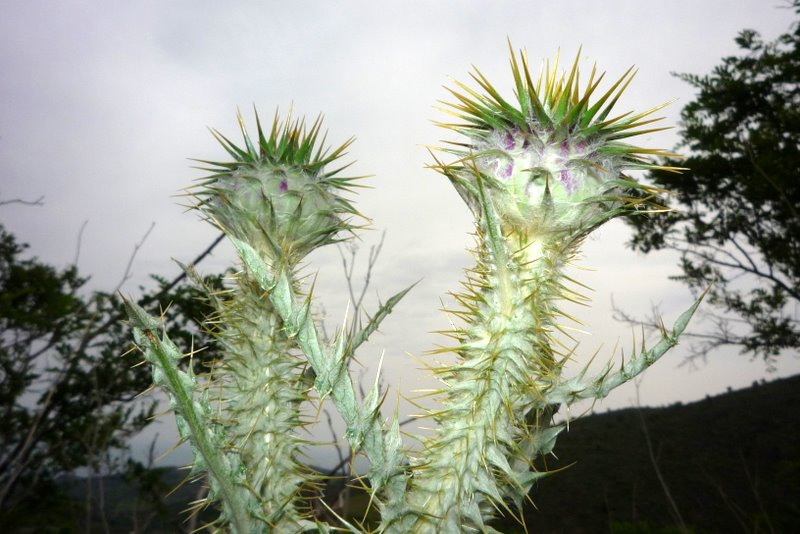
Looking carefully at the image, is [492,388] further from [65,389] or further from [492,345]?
[65,389]

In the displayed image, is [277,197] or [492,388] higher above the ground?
[277,197]

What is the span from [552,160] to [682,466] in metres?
14.1

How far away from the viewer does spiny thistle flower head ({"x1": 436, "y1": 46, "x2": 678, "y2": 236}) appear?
1.24m

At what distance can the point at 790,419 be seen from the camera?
14.1 metres

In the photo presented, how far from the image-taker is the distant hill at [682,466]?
35.8ft

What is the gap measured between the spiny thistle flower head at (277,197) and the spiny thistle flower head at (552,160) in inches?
24.2

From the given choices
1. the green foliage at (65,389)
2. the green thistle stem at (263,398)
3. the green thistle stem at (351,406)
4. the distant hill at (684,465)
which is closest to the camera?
the green thistle stem at (351,406)

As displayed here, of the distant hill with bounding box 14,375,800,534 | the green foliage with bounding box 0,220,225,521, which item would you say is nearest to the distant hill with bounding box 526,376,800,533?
the distant hill with bounding box 14,375,800,534

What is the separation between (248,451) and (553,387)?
34.9 inches

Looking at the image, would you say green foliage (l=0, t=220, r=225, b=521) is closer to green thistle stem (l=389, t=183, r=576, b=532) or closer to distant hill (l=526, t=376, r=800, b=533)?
green thistle stem (l=389, t=183, r=576, b=532)

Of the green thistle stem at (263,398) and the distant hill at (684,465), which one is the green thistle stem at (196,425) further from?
the distant hill at (684,465)

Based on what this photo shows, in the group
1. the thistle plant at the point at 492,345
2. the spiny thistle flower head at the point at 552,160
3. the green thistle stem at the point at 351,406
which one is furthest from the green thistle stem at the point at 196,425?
the spiny thistle flower head at the point at 552,160

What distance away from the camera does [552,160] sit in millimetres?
1252

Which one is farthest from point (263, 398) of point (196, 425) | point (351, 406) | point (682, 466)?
point (682, 466)
